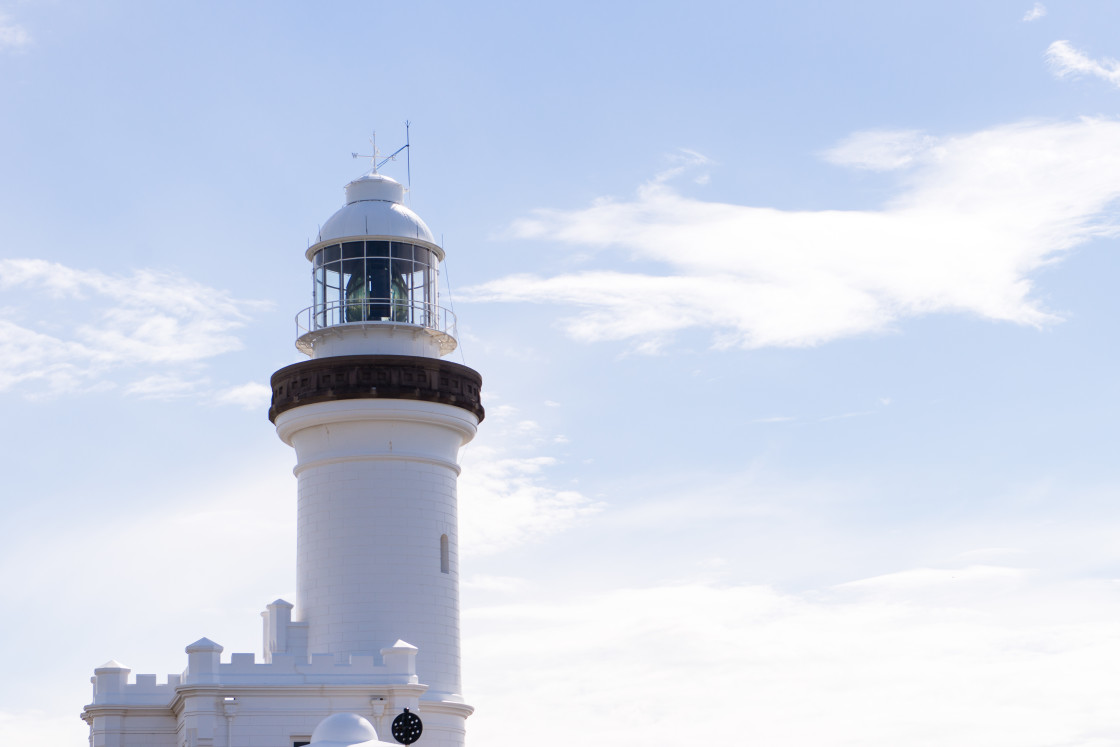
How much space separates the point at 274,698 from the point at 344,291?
30.2ft

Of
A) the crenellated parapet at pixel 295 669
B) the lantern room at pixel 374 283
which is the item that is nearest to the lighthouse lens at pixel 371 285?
the lantern room at pixel 374 283

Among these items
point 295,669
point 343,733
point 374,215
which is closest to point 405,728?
point 343,733

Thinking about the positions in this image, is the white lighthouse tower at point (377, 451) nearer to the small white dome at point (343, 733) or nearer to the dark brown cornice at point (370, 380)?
the dark brown cornice at point (370, 380)

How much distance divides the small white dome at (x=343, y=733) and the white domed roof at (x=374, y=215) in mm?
13730

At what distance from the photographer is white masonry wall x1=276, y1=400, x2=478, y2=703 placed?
3381 cm

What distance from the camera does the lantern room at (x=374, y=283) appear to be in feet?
117

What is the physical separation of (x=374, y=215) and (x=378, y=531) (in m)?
6.80

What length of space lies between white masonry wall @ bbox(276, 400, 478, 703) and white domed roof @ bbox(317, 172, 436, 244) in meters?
3.90

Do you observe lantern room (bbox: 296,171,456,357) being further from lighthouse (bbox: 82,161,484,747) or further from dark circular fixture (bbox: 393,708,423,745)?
dark circular fixture (bbox: 393,708,423,745)

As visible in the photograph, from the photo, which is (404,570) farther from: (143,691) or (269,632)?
(143,691)

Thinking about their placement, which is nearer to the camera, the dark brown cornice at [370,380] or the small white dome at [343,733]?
the small white dome at [343,733]

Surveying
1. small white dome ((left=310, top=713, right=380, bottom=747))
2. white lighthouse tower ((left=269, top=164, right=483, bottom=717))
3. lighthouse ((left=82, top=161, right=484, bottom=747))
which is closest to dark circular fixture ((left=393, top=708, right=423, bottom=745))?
small white dome ((left=310, top=713, right=380, bottom=747))

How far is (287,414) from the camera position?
35.2m

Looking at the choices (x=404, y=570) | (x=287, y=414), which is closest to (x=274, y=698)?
(x=404, y=570)
